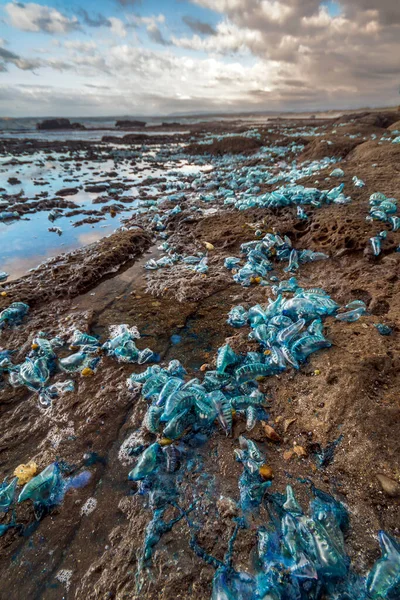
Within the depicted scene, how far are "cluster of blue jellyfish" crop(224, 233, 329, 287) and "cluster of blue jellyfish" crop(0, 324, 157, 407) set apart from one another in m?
2.06

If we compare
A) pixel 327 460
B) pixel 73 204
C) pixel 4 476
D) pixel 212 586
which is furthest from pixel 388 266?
pixel 73 204

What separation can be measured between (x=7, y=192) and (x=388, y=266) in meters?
12.6

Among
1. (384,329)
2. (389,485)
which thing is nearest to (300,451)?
(389,485)

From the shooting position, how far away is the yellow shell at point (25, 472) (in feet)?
6.92

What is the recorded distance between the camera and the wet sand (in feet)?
5.50

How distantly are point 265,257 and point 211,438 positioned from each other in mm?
3477

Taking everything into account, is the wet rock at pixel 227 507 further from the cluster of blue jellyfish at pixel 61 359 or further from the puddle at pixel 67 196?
the puddle at pixel 67 196

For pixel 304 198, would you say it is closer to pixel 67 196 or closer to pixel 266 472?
pixel 266 472

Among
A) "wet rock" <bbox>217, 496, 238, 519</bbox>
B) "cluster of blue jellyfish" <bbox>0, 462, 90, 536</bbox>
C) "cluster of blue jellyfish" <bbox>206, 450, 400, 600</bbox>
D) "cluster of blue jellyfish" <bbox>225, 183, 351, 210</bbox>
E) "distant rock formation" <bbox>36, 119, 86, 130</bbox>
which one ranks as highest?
"distant rock formation" <bbox>36, 119, 86, 130</bbox>

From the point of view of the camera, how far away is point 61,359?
326cm

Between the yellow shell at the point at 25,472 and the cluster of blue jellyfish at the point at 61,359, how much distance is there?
0.64 meters

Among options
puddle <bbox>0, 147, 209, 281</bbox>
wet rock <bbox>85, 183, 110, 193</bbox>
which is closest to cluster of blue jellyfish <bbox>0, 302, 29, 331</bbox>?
puddle <bbox>0, 147, 209, 281</bbox>

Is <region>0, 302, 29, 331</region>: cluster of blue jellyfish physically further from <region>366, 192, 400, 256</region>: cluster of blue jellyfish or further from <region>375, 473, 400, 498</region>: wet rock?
<region>366, 192, 400, 256</region>: cluster of blue jellyfish

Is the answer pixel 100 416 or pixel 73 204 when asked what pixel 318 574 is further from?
pixel 73 204
